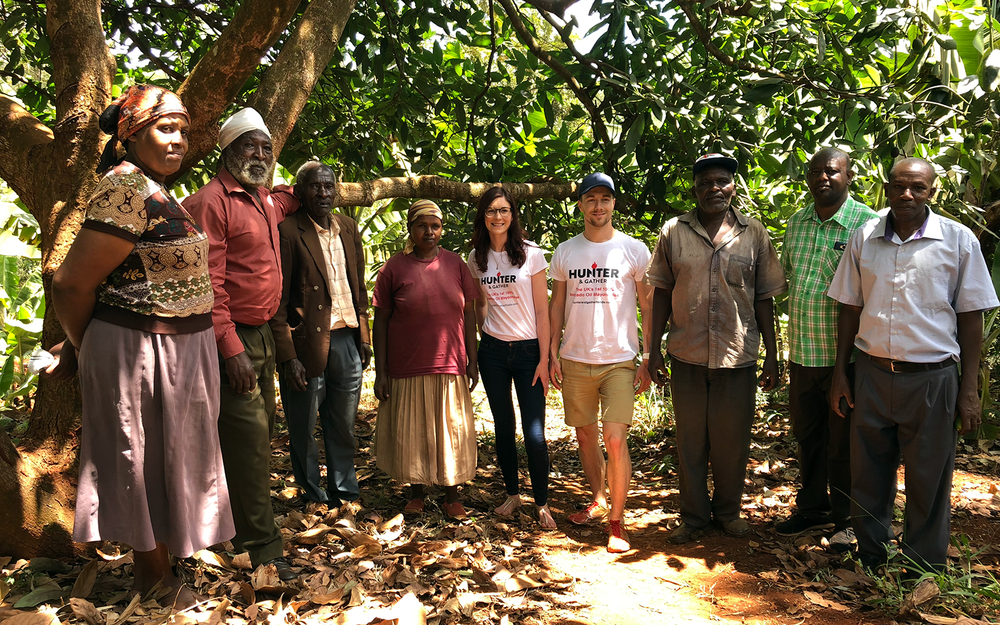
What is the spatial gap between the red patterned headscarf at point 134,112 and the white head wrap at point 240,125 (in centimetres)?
53

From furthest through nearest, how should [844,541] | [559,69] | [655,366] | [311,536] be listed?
[559,69] < [655,366] < [844,541] < [311,536]

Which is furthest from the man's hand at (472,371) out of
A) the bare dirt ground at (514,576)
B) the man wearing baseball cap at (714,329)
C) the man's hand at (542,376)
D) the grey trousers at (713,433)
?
the grey trousers at (713,433)

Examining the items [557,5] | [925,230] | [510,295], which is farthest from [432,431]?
[557,5]

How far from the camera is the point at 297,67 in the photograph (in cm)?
386

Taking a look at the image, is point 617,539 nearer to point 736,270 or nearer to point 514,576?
point 514,576

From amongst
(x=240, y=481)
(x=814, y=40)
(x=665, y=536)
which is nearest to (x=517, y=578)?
(x=665, y=536)

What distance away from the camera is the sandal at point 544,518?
4.42 metres

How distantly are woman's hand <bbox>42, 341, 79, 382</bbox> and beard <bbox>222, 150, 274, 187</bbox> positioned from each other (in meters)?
1.02

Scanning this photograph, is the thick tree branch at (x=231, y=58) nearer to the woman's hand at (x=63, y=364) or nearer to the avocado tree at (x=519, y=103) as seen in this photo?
the avocado tree at (x=519, y=103)

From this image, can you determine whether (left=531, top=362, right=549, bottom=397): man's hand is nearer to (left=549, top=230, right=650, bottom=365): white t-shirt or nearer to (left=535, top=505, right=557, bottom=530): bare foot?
(left=549, top=230, right=650, bottom=365): white t-shirt

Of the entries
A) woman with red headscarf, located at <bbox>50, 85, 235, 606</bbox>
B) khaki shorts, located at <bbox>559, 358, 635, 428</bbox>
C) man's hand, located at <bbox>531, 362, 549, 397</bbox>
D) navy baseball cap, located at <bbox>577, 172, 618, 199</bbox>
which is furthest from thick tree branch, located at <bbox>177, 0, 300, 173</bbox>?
khaki shorts, located at <bbox>559, 358, 635, 428</bbox>

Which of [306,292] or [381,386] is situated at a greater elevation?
[306,292]

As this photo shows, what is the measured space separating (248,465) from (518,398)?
172 centimetres

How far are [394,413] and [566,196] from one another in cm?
232
